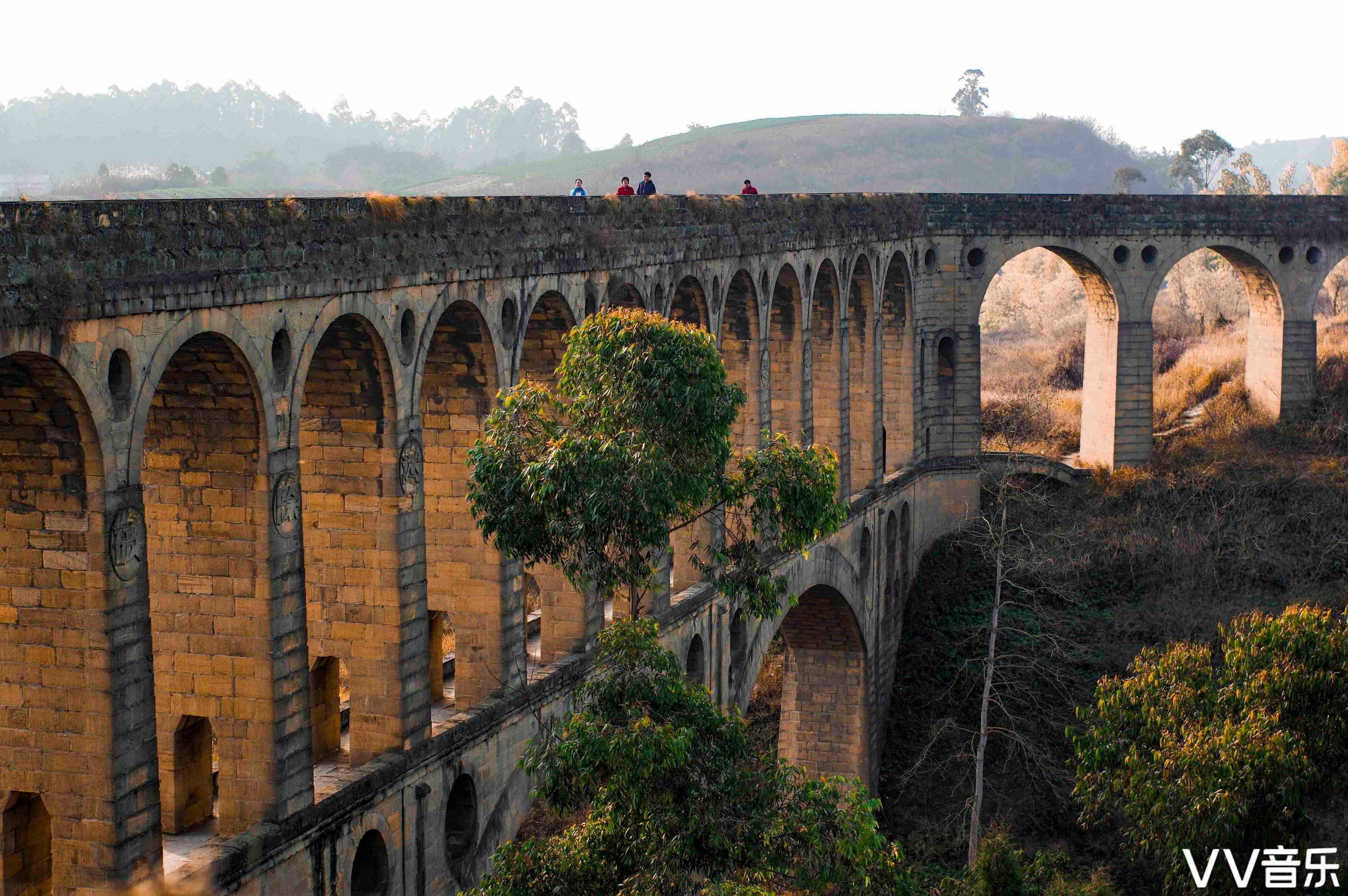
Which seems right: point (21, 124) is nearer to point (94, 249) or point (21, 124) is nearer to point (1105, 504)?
point (1105, 504)

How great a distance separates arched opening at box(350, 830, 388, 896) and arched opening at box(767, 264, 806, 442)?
16199 mm

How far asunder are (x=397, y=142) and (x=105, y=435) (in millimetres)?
179192

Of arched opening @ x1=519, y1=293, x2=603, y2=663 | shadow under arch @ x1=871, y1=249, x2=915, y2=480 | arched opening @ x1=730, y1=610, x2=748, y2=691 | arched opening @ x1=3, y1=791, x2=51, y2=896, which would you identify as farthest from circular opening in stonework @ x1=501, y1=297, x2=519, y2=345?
shadow under arch @ x1=871, y1=249, x2=915, y2=480

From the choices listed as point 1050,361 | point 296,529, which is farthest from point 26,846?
point 1050,361

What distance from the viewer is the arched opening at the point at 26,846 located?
14.7 m

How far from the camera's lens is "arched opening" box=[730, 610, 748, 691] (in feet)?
94.8

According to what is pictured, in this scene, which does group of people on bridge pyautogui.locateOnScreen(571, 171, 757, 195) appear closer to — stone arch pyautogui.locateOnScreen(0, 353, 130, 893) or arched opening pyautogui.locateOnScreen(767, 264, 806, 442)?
arched opening pyautogui.locateOnScreen(767, 264, 806, 442)

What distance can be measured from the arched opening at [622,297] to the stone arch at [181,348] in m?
8.30

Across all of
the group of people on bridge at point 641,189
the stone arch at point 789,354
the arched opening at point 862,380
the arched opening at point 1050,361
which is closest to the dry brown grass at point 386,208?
the group of people on bridge at point 641,189

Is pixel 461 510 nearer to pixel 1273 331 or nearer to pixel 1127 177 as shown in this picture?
pixel 1273 331

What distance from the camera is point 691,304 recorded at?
90.6 ft

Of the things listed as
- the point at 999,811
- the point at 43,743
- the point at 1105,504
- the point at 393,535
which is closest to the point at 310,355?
the point at 393,535

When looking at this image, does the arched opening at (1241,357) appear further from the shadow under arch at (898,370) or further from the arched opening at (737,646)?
the arched opening at (737,646)

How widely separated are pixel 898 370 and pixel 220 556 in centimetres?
2775
